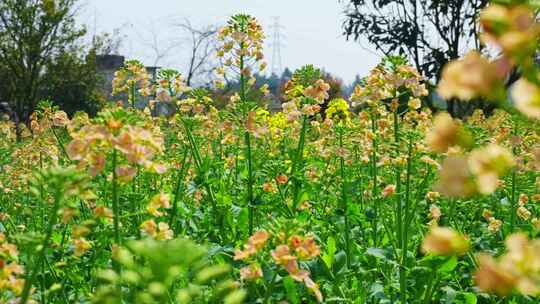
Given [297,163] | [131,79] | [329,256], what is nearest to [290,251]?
[329,256]

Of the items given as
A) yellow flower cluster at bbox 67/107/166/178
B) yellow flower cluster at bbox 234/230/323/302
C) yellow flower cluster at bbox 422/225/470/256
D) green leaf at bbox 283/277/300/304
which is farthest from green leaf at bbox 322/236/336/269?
yellow flower cluster at bbox 422/225/470/256

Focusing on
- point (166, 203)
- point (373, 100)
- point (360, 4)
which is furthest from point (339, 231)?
point (360, 4)

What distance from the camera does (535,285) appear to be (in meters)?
0.62

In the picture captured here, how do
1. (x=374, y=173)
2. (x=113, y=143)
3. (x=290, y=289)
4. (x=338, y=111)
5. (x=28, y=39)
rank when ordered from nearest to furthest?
1. (x=113, y=143)
2. (x=290, y=289)
3. (x=374, y=173)
4. (x=338, y=111)
5. (x=28, y=39)

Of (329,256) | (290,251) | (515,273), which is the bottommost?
(329,256)

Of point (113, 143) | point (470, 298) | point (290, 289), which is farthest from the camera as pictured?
point (470, 298)

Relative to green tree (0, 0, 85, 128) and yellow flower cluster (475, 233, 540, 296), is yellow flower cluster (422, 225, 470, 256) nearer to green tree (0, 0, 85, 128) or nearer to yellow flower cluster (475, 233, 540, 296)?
yellow flower cluster (475, 233, 540, 296)

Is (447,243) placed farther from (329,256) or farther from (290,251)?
(329,256)

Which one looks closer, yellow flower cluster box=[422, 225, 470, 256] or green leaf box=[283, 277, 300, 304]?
yellow flower cluster box=[422, 225, 470, 256]

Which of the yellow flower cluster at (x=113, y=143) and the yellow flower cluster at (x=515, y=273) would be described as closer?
the yellow flower cluster at (x=515, y=273)

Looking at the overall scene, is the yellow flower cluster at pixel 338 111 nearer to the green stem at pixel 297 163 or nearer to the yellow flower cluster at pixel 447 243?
the green stem at pixel 297 163

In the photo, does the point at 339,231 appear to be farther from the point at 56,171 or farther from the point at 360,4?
the point at 360,4

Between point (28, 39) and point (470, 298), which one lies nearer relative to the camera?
point (470, 298)

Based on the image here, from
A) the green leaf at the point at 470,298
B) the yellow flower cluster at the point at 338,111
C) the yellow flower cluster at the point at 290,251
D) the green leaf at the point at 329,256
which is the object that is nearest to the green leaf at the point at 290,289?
the green leaf at the point at 329,256
